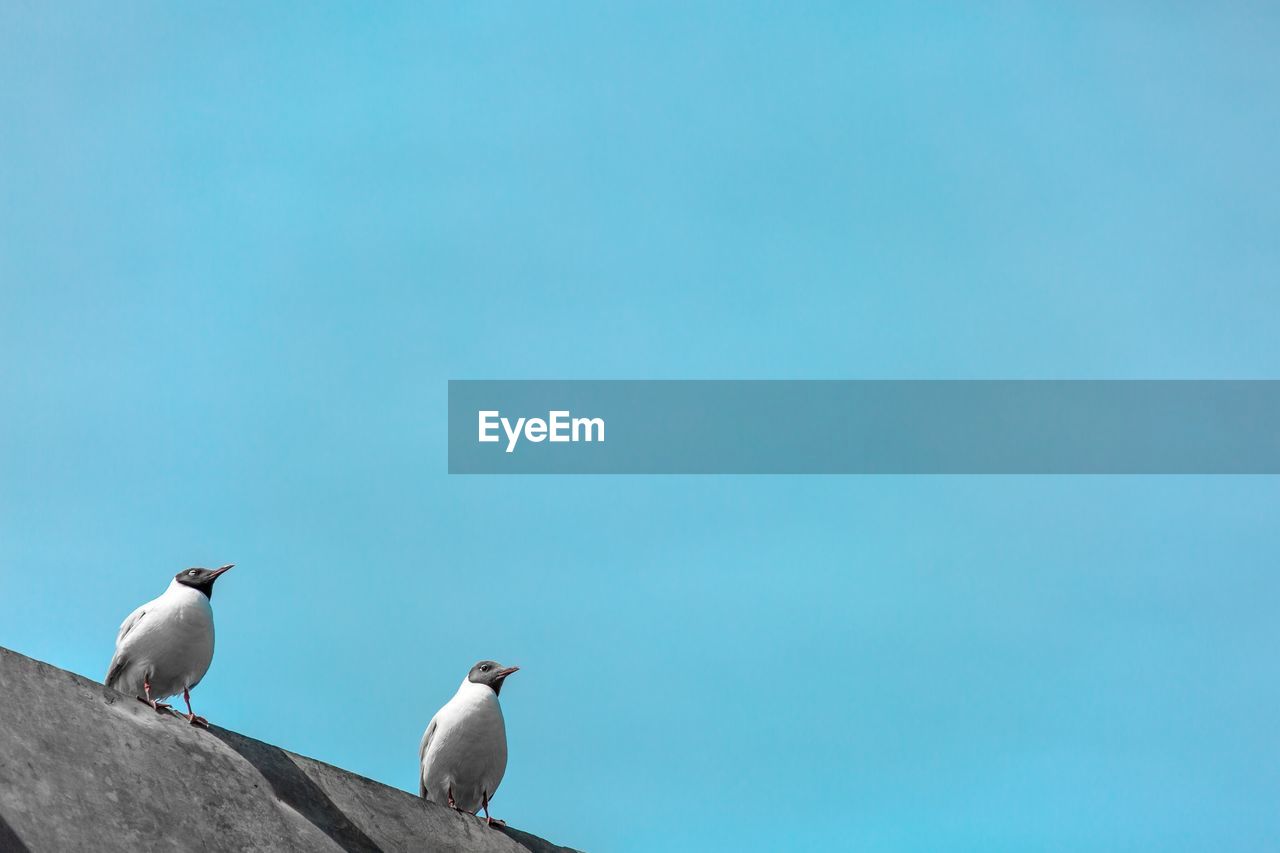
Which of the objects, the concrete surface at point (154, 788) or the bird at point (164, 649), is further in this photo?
the bird at point (164, 649)

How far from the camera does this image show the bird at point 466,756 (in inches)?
489

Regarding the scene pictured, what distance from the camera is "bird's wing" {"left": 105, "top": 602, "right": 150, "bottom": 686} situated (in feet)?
37.5

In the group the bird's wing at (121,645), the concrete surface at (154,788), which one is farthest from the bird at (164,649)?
the concrete surface at (154,788)

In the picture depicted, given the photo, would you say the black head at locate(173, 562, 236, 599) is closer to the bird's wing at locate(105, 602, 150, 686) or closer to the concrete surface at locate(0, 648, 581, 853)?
the bird's wing at locate(105, 602, 150, 686)

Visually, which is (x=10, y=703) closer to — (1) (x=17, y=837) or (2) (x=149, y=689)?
(1) (x=17, y=837)

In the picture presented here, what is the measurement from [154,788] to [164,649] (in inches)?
106

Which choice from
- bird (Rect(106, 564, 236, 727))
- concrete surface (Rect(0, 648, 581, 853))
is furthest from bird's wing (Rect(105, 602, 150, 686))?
concrete surface (Rect(0, 648, 581, 853))

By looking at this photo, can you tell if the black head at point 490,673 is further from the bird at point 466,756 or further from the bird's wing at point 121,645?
the bird's wing at point 121,645

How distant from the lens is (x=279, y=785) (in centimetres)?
955

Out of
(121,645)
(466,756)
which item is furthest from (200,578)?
(466,756)

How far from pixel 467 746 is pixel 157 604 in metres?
2.89

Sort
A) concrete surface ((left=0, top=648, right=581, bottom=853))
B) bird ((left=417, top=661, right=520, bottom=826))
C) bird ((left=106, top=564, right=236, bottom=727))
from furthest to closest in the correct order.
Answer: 1. bird ((left=417, top=661, right=520, bottom=826))
2. bird ((left=106, top=564, right=236, bottom=727))
3. concrete surface ((left=0, top=648, right=581, bottom=853))

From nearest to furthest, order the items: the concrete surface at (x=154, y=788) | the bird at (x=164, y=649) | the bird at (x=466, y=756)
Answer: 1. the concrete surface at (x=154, y=788)
2. the bird at (x=164, y=649)
3. the bird at (x=466, y=756)

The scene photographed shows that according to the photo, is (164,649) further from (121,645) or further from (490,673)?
(490,673)
